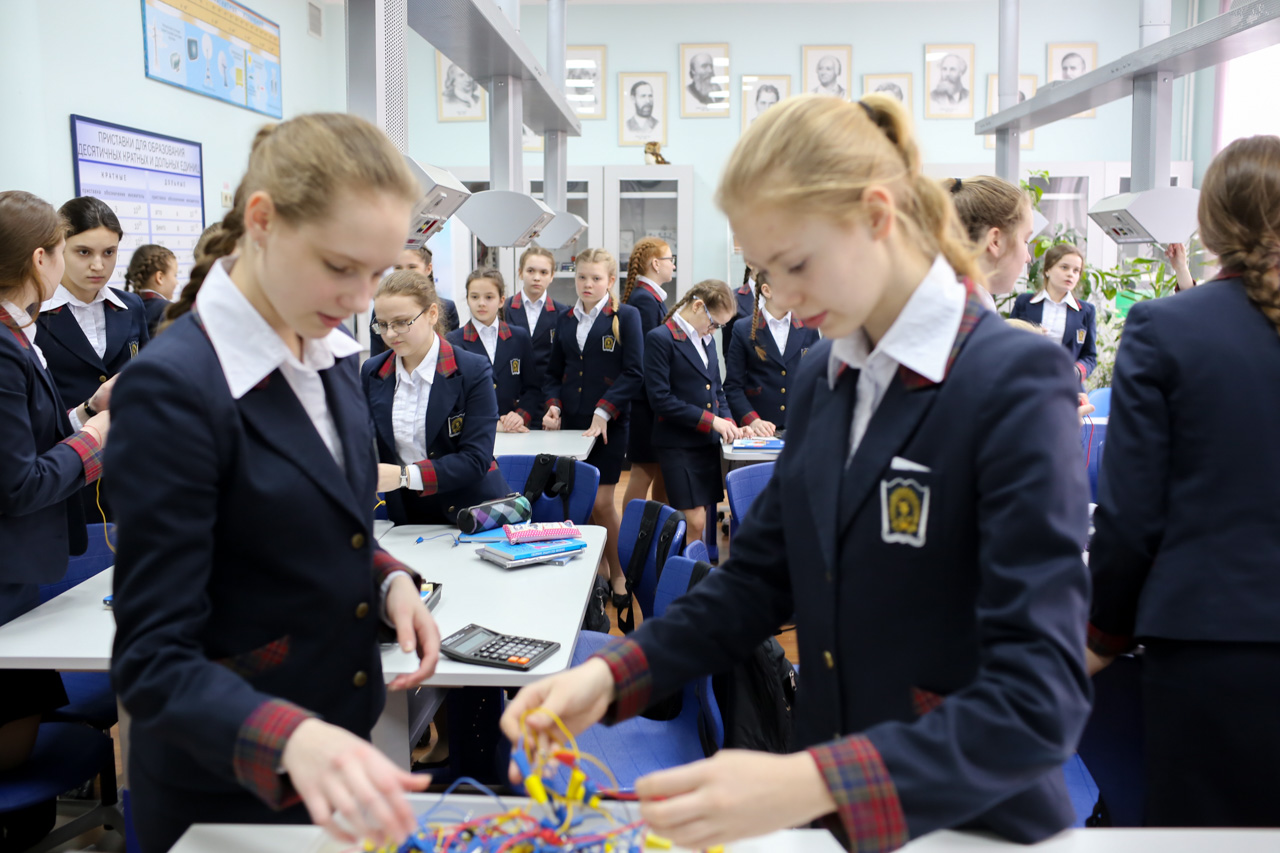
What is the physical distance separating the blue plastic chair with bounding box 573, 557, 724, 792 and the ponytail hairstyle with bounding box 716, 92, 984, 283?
1.23m

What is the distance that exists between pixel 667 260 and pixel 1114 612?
14.5 feet

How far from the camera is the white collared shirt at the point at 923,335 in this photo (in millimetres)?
939

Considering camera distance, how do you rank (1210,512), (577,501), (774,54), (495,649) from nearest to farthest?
1. (1210,512)
2. (495,649)
3. (577,501)
4. (774,54)

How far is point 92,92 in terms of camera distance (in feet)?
17.5

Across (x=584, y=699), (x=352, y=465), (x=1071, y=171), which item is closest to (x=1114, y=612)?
(x=584, y=699)

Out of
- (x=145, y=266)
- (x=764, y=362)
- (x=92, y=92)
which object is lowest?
(x=764, y=362)

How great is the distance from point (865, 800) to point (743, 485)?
2449 mm

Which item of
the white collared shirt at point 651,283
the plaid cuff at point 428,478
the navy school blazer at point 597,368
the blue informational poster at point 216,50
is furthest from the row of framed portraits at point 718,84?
the plaid cuff at point 428,478

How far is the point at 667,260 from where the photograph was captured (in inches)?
228

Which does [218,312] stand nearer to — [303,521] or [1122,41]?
[303,521]

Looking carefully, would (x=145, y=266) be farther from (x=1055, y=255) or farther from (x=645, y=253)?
(x=1055, y=255)

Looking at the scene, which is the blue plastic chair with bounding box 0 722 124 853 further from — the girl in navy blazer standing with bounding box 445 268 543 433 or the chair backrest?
the girl in navy blazer standing with bounding box 445 268 543 433

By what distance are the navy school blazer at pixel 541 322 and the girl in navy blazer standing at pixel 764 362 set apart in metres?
1.25

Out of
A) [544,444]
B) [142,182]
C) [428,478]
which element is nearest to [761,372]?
[544,444]
